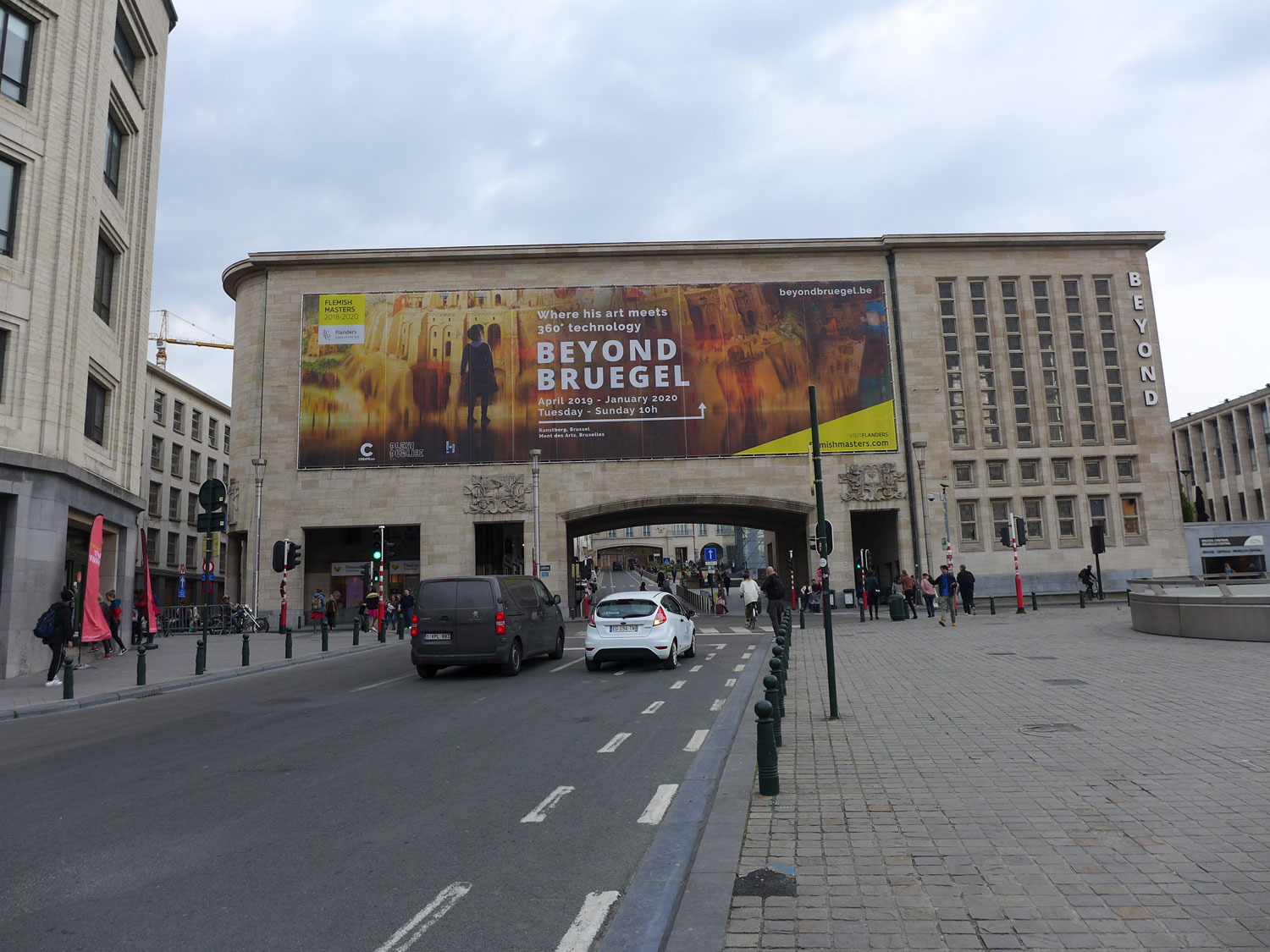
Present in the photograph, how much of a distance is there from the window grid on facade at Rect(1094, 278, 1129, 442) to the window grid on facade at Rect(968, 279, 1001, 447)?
580 cm

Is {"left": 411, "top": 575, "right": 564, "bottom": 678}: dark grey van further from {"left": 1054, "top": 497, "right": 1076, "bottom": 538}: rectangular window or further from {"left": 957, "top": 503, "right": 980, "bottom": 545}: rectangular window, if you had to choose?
{"left": 1054, "top": 497, "right": 1076, "bottom": 538}: rectangular window

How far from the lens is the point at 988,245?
148 ft

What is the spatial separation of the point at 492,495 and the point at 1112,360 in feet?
105

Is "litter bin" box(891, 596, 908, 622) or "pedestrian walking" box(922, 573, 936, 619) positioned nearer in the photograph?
"litter bin" box(891, 596, 908, 622)

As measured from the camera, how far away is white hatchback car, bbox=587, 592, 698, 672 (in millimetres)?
17047

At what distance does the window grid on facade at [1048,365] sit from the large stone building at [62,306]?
3958 centimetres

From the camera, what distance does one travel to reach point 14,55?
65.3 feet

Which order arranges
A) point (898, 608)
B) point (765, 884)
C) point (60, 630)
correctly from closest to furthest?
point (765, 884) → point (60, 630) → point (898, 608)

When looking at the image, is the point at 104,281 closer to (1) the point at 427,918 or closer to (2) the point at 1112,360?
(1) the point at 427,918

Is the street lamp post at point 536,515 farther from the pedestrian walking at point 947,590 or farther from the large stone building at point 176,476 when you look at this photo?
the large stone building at point 176,476

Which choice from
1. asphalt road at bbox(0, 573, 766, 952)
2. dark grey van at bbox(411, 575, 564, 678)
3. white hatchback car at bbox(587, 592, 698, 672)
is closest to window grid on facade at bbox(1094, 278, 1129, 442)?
white hatchback car at bbox(587, 592, 698, 672)

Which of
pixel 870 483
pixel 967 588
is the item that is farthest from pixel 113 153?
pixel 870 483

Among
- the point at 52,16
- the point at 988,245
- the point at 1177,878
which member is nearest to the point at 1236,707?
the point at 1177,878

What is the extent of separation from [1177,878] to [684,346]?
38.2 metres
